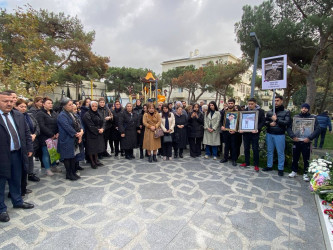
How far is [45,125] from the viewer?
4.17 meters

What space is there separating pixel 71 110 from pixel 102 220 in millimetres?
2475

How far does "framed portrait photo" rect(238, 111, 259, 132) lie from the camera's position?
4.84 metres

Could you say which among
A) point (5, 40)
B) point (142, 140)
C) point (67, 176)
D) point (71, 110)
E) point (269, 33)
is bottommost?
point (67, 176)

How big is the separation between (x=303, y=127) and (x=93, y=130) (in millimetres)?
5161

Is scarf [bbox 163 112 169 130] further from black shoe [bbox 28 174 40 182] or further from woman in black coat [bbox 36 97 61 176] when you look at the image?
black shoe [bbox 28 174 40 182]

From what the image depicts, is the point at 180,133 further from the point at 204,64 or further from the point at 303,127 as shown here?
the point at 204,64

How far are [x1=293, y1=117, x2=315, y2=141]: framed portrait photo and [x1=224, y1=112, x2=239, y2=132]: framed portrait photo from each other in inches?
54.1

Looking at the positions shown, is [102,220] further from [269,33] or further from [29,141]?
[269,33]

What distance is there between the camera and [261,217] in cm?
294

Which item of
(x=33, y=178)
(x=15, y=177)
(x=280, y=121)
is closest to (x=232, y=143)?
(x=280, y=121)

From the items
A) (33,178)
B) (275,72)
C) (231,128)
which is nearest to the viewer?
(33,178)

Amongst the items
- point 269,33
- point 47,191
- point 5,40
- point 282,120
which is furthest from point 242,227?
point 5,40

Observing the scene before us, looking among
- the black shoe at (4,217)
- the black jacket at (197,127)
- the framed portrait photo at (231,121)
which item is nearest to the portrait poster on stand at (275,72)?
the framed portrait photo at (231,121)

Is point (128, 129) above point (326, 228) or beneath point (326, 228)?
above
